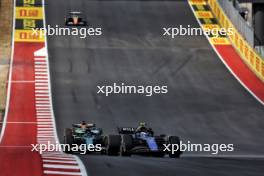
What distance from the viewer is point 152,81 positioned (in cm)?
4647

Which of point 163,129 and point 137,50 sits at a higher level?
point 137,50

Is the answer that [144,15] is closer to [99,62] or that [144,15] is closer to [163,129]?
[99,62]

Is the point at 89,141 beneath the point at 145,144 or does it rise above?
above

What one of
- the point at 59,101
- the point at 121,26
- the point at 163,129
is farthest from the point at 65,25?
the point at 163,129

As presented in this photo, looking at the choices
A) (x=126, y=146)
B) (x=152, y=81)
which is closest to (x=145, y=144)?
(x=126, y=146)

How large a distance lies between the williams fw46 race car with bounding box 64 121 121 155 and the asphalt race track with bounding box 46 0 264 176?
2.54 metres

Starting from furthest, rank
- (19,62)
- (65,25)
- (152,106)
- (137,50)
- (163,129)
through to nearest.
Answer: (65,25)
(137,50)
(19,62)
(152,106)
(163,129)

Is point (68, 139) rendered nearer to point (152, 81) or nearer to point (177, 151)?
point (177, 151)

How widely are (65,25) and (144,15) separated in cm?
717

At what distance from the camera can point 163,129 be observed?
36125mm

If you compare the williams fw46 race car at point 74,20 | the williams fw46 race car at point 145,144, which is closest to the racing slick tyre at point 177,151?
the williams fw46 race car at point 145,144

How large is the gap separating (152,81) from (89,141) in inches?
738

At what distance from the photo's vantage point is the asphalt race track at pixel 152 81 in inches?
1378

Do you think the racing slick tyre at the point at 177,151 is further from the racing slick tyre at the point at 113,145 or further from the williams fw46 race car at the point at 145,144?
the racing slick tyre at the point at 113,145
